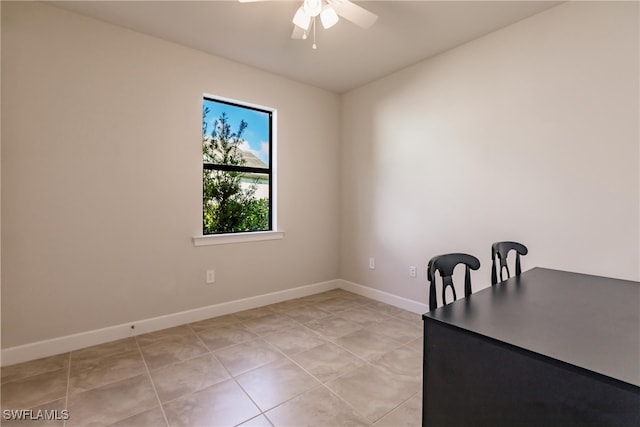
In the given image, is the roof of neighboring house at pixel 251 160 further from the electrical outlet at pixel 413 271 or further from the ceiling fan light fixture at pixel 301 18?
the electrical outlet at pixel 413 271

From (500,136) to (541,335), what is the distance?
6.54 feet

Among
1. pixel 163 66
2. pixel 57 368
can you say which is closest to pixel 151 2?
pixel 163 66

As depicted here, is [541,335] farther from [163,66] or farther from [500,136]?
[163,66]

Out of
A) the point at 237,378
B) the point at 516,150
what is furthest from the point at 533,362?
the point at 516,150

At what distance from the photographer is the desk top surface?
0.84 meters

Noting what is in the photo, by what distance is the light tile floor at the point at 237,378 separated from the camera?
1.60 m

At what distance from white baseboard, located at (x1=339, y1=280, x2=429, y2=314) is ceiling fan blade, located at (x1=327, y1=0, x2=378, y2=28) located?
2.54 meters

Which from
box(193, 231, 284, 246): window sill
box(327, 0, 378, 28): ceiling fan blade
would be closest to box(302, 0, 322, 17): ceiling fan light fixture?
box(327, 0, 378, 28): ceiling fan blade

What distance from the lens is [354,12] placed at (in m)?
1.98

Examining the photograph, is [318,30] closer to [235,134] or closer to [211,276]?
[235,134]

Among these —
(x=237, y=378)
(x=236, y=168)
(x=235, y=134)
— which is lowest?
(x=237, y=378)

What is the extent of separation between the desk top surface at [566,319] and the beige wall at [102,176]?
2.40 metres

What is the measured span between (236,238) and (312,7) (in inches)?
84.5

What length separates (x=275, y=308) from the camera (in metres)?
3.22
